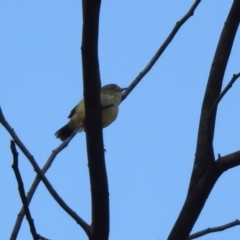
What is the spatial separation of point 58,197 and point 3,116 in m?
0.48

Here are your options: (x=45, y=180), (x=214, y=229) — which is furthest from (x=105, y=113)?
(x=45, y=180)

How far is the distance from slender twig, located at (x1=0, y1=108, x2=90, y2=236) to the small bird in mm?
3217

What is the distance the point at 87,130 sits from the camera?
9.99 ft

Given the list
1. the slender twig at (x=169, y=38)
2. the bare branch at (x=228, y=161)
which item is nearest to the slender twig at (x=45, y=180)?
the bare branch at (x=228, y=161)

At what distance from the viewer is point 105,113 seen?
625cm

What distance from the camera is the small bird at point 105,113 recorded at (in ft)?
21.0

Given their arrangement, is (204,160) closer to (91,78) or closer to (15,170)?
(91,78)

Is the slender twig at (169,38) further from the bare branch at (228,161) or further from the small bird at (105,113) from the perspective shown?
the small bird at (105,113)

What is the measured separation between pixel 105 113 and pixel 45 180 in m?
3.33

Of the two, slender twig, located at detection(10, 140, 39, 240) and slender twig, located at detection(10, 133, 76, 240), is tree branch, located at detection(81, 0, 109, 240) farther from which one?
slender twig, located at detection(10, 140, 39, 240)

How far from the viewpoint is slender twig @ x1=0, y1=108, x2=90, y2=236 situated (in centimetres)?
286

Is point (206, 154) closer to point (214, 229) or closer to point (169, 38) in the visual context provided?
point (214, 229)

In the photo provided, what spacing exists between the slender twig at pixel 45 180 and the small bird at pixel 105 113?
10.6 ft

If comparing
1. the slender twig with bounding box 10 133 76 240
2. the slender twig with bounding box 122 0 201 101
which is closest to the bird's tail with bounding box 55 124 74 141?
the slender twig with bounding box 122 0 201 101
